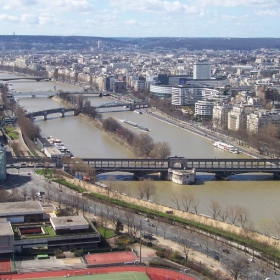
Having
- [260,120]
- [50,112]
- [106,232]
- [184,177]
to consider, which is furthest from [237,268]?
[50,112]

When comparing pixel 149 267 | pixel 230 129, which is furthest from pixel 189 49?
pixel 149 267

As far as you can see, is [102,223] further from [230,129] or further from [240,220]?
[230,129]

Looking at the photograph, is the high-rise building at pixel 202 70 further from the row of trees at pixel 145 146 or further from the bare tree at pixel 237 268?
the bare tree at pixel 237 268

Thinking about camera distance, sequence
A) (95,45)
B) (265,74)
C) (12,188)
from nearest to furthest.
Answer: (12,188), (265,74), (95,45)

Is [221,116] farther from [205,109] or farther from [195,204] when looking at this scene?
[195,204]


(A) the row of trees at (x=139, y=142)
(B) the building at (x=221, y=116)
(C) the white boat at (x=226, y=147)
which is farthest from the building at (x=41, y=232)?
(B) the building at (x=221, y=116)

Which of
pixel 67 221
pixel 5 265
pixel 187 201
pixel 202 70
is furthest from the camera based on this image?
pixel 202 70

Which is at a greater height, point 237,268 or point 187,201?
point 237,268
